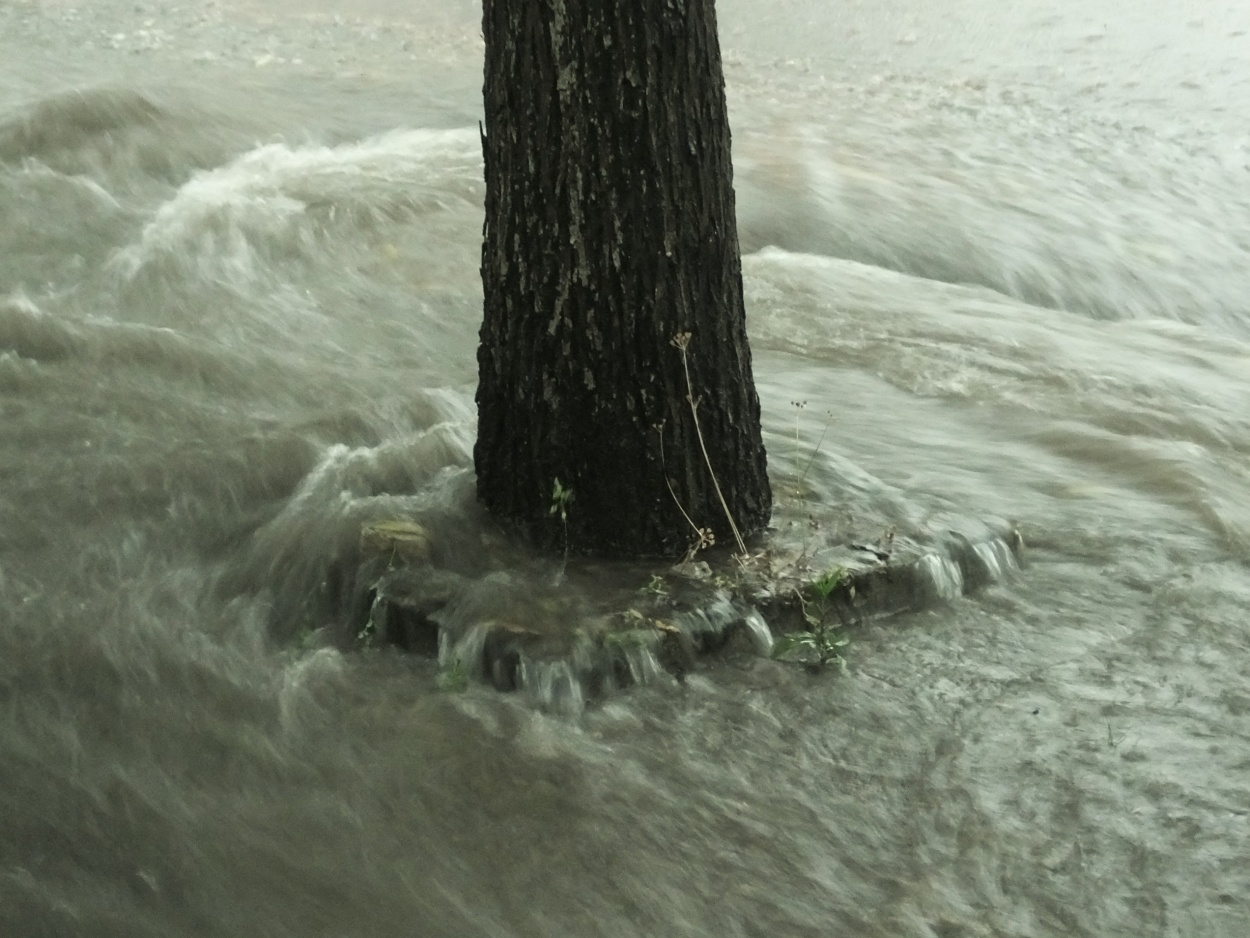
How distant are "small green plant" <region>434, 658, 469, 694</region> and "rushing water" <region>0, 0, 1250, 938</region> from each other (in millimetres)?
43

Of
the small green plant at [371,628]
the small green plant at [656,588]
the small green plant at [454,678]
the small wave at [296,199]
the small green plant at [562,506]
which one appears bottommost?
the small green plant at [454,678]

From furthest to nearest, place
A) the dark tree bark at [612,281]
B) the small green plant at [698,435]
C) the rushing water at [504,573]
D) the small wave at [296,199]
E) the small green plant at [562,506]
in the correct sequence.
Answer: the small wave at [296,199] < the small green plant at [562,506] < the small green plant at [698,435] < the dark tree bark at [612,281] < the rushing water at [504,573]

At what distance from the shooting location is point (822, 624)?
13.3 feet

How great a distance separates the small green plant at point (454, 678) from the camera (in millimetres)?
3857

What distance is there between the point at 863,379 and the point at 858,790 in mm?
2858

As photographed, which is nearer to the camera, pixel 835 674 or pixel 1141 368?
pixel 835 674

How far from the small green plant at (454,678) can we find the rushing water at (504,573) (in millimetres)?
43

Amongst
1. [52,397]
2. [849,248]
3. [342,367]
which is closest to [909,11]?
[849,248]

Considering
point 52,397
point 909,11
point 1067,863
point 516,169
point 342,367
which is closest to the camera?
point 1067,863

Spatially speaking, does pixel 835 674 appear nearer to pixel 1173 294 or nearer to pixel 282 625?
pixel 282 625

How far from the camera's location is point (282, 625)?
4.14 metres

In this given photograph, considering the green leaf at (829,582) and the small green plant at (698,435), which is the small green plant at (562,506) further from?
the green leaf at (829,582)

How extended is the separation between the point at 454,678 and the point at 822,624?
101cm

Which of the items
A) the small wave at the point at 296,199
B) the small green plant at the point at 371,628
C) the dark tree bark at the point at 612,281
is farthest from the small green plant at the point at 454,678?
the small wave at the point at 296,199
